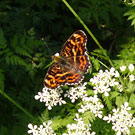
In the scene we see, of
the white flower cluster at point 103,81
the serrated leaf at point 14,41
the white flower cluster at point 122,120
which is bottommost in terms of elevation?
the white flower cluster at point 122,120

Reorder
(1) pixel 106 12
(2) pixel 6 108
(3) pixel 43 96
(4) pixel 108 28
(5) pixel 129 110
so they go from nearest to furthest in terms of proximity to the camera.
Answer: (5) pixel 129 110 → (3) pixel 43 96 → (1) pixel 106 12 → (2) pixel 6 108 → (4) pixel 108 28

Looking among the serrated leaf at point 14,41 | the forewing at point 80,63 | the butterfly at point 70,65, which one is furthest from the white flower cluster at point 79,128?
the serrated leaf at point 14,41

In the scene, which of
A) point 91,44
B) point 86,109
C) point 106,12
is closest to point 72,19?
point 91,44

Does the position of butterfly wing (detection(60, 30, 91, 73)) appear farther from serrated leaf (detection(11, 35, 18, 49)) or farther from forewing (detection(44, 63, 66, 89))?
serrated leaf (detection(11, 35, 18, 49))

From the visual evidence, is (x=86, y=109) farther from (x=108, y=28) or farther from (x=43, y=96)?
(x=108, y=28)

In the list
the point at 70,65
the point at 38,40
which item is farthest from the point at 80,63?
the point at 38,40

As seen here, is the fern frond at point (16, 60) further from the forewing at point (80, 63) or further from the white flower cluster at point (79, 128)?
the white flower cluster at point (79, 128)

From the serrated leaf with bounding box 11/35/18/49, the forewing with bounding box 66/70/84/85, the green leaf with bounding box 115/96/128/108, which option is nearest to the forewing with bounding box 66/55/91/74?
the forewing with bounding box 66/70/84/85
